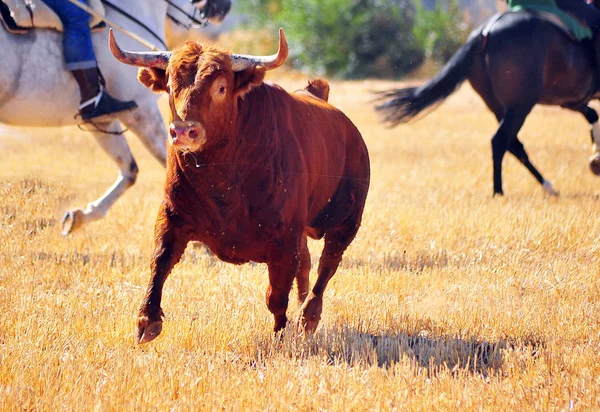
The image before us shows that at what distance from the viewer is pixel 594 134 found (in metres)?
12.0

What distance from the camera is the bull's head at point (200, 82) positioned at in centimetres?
494

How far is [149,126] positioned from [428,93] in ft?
12.9

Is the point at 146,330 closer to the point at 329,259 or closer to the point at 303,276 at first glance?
the point at 329,259

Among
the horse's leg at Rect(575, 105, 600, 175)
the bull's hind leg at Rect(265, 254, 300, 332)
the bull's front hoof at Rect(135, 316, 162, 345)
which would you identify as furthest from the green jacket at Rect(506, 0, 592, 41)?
the bull's front hoof at Rect(135, 316, 162, 345)

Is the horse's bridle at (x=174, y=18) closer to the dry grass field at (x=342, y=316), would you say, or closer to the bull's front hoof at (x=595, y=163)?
the dry grass field at (x=342, y=316)

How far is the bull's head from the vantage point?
4938 mm

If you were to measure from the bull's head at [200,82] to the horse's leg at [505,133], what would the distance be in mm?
5991

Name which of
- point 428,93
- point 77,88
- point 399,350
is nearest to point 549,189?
point 428,93

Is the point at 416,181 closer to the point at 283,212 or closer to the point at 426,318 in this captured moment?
the point at 426,318

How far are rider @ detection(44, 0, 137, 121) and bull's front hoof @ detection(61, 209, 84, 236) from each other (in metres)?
0.89

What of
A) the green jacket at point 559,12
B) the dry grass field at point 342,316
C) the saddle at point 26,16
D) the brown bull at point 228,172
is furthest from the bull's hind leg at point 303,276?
the green jacket at point 559,12

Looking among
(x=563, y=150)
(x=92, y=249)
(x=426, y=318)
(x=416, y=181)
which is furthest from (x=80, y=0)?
(x=563, y=150)

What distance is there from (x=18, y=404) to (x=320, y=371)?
152 cm

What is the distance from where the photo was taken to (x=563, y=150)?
1504 centimetres
